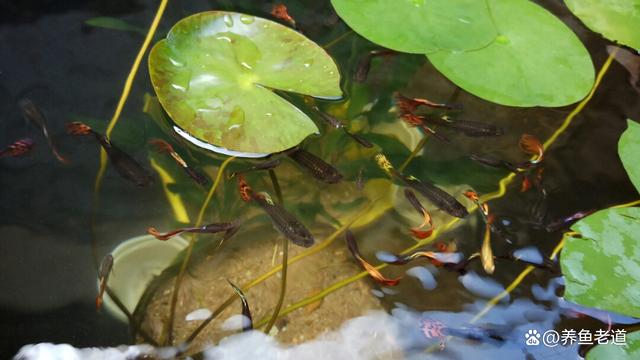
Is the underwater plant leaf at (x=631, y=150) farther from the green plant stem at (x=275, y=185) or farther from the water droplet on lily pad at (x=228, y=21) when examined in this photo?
the water droplet on lily pad at (x=228, y=21)

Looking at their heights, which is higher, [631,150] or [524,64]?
[524,64]

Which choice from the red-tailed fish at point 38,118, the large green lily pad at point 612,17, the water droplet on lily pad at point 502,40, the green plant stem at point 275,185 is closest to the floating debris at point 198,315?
the green plant stem at point 275,185

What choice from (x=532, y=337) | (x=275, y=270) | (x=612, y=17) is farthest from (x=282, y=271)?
(x=612, y=17)

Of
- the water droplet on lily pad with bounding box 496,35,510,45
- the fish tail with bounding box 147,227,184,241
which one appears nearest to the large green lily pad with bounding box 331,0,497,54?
the water droplet on lily pad with bounding box 496,35,510,45

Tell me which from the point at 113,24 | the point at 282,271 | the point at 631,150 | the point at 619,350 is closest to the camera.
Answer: the point at 619,350

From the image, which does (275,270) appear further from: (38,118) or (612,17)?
(612,17)

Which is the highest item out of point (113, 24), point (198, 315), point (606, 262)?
point (113, 24)

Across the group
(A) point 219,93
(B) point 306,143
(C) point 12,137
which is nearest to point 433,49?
(B) point 306,143
